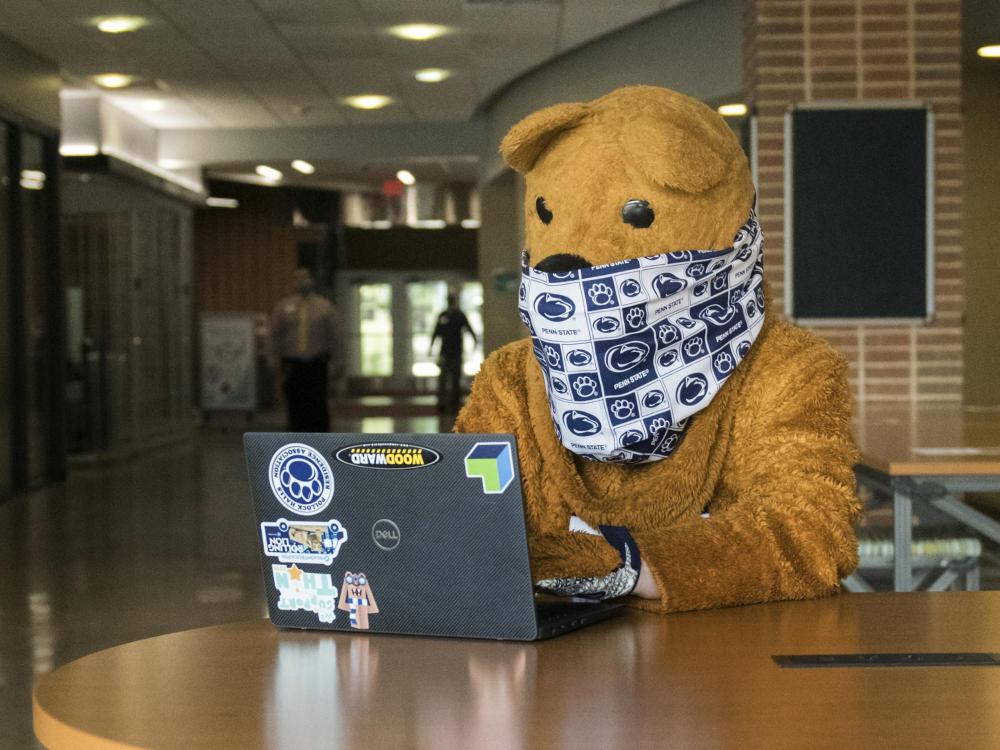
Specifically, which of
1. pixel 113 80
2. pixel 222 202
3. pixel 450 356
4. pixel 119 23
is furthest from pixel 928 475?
pixel 222 202

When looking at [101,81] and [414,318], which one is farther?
[414,318]

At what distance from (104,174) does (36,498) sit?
11.1 ft

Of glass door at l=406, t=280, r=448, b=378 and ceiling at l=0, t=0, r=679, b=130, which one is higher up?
ceiling at l=0, t=0, r=679, b=130

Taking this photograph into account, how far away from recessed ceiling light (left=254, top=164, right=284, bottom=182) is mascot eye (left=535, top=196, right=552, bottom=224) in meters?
13.0

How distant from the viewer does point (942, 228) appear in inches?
238

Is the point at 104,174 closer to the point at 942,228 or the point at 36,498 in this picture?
the point at 36,498

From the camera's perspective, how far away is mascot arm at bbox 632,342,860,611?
1717mm

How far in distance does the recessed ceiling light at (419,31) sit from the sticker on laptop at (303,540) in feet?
24.9

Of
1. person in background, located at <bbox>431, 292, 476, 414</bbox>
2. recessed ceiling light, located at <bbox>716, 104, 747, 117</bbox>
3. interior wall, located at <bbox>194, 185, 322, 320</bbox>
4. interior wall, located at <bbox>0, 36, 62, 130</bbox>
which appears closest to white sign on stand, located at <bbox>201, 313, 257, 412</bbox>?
person in background, located at <bbox>431, 292, 476, 414</bbox>

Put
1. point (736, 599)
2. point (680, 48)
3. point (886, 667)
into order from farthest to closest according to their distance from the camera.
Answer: point (680, 48) < point (736, 599) < point (886, 667)

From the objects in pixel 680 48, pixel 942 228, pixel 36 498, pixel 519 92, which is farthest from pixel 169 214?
pixel 942 228

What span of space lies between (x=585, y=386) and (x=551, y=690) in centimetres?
62

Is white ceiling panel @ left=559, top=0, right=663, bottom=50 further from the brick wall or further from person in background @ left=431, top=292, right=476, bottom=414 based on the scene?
person in background @ left=431, top=292, right=476, bottom=414

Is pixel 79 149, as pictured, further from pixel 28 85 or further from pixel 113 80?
pixel 28 85
